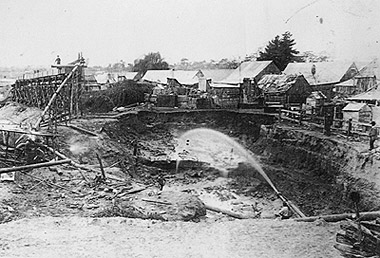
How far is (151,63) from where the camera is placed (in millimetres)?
47750

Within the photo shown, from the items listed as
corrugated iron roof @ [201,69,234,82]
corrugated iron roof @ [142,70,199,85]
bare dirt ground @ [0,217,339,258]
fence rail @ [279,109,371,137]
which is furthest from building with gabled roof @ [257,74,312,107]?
bare dirt ground @ [0,217,339,258]

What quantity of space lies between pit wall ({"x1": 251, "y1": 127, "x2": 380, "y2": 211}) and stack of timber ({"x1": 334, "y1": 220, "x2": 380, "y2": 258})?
5.21 meters

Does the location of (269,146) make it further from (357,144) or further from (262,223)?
(262,223)

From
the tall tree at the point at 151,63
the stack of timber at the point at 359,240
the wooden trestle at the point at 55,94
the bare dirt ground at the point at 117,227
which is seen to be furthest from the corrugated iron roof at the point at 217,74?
the stack of timber at the point at 359,240

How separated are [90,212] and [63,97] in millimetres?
10086

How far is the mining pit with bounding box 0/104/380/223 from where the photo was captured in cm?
975

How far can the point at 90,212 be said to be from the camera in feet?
29.5

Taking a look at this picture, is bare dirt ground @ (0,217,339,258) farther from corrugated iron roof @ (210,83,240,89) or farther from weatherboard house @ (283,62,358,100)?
corrugated iron roof @ (210,83,240,89)

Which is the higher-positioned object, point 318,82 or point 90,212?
point 318,82

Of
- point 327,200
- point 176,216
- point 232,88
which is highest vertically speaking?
point 232,88

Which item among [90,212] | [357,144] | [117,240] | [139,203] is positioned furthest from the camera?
[357,144]

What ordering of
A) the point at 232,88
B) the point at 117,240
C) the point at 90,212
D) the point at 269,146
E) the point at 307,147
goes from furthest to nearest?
1. the point at 232,88
2. the point at 269,146
3. the point at 307,147
4. the point at 90,212
5. the point at 117,240

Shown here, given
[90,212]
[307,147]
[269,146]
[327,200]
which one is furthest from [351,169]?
[90,212]

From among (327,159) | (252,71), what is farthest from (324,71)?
(327,159)
